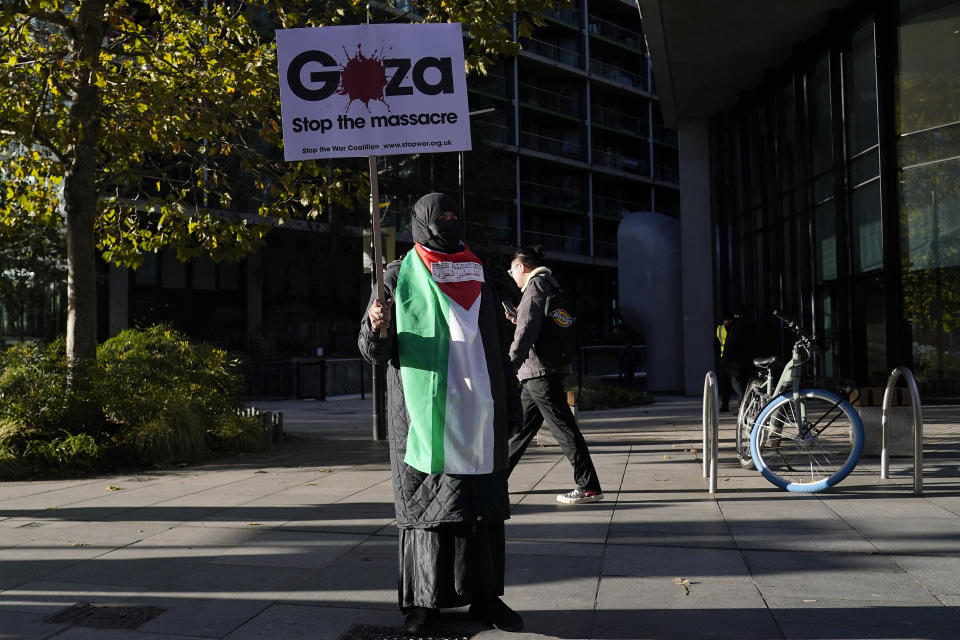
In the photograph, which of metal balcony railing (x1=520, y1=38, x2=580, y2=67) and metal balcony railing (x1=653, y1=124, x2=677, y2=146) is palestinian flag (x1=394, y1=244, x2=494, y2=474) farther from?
metal balcony railing (x1=653, y1=124, x2=677, y2=146)

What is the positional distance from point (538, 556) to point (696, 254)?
66.8ft

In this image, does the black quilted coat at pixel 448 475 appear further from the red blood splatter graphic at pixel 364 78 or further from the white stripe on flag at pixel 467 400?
the red blood splatter graphic at pixel 364 78

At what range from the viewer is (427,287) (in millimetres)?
→ 4055

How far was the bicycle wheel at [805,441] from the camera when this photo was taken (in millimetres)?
7156

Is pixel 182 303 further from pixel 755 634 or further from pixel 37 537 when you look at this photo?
pixel 755 634

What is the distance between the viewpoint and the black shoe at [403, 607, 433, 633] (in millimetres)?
3889

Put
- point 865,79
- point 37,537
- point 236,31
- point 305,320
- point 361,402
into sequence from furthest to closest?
point 305,320 < point 361,402 < point 865,79 < point 236,31 < point 37,537

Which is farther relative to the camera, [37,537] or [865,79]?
[865,79]

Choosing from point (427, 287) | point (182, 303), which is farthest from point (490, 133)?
point (427, 287)

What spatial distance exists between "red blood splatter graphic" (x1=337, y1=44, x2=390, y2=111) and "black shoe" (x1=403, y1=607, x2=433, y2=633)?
2.38 meters

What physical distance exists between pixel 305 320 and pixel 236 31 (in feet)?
71.7

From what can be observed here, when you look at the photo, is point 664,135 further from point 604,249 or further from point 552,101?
point 552,101

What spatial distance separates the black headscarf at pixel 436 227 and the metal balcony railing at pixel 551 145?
154 feet

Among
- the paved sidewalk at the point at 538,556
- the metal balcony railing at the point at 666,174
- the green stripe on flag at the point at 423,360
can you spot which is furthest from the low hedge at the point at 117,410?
the metal balcony railing at the point at 666,174
